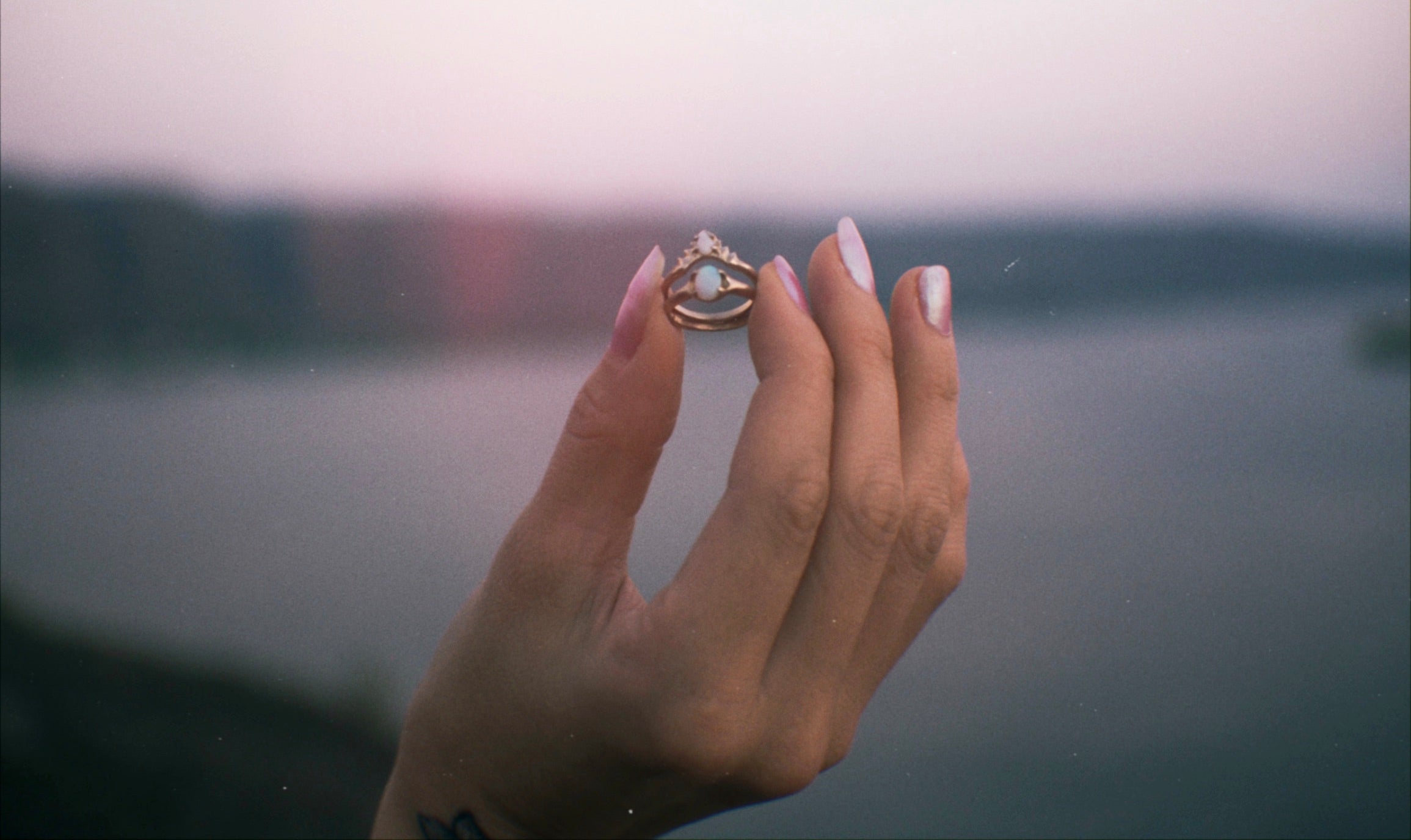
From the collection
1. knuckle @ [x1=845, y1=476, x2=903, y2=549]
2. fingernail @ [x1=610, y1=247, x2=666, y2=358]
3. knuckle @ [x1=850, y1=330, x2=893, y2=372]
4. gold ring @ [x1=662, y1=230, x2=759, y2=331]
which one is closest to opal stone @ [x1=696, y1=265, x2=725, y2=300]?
gold ring @ [x1=662, y1=230, x2=759, y2=331]

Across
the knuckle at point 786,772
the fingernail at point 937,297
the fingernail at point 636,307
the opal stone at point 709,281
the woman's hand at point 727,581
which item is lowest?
the knuckle at point 786,772

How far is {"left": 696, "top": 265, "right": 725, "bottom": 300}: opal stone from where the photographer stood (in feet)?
3.76

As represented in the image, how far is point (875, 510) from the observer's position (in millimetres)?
1014

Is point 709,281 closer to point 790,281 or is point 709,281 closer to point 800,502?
point 790,281

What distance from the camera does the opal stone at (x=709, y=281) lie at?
115 centimetres

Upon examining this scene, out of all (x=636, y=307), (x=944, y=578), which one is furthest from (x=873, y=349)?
(x=944, y=578)

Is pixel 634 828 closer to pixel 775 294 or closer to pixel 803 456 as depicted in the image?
pixel 803 456

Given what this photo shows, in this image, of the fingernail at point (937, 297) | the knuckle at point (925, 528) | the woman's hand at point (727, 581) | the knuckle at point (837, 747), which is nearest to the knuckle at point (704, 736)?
the woman's hand at point (727, 581)

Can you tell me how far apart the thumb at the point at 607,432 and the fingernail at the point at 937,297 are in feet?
1.05

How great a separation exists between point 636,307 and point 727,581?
344mm

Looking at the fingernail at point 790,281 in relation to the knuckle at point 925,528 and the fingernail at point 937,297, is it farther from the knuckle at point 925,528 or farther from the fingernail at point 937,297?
the knuckle at point 925,528

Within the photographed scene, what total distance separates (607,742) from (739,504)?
34 centimetres

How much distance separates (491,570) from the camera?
42.7 inches

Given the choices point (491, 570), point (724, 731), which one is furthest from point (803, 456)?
point (491, 570)
